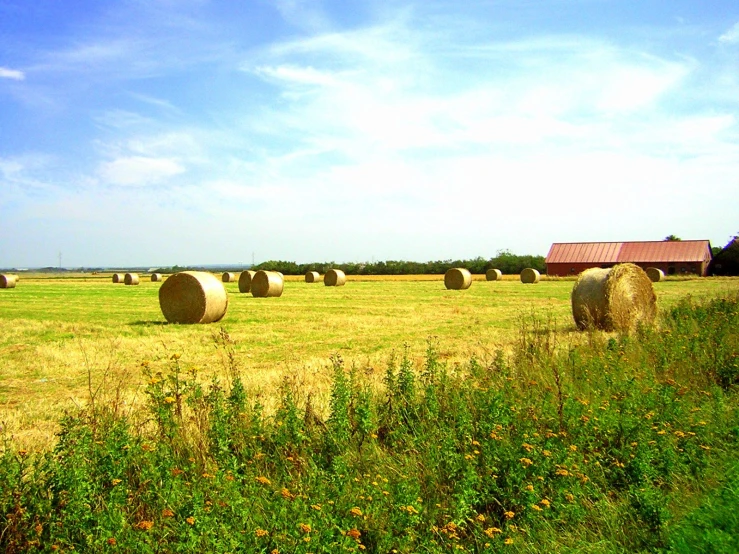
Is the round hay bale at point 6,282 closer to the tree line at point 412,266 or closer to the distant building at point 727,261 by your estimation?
the tree line at point 412,266

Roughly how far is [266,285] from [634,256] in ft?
170

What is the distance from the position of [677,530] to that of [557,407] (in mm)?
2466

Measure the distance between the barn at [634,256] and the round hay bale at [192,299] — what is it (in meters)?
57.3

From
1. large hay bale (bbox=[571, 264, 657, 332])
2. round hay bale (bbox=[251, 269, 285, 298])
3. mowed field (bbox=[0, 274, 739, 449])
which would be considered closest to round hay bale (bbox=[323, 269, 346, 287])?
round hay bale (bbox=[251, 269, 285, 298])

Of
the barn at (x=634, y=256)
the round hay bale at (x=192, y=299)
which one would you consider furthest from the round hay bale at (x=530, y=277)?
the round hay bale at (x=192, y=299)

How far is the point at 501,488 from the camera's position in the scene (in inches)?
195

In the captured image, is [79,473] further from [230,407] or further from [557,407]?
[557,407]

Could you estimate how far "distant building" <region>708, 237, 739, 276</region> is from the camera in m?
67.8

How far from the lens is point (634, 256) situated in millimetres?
70000

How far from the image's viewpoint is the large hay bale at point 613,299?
51.7 feet

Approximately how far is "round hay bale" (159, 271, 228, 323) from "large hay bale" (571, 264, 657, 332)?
11735mm

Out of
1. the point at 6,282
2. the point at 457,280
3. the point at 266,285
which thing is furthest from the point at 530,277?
the point at 6,282

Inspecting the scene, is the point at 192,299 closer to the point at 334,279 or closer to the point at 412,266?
the point at 334,279

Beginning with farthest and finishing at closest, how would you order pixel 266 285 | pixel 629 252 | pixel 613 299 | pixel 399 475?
pixel 629 252 < pixel 266 285 < pixel 613 299 < pixel 399 475
